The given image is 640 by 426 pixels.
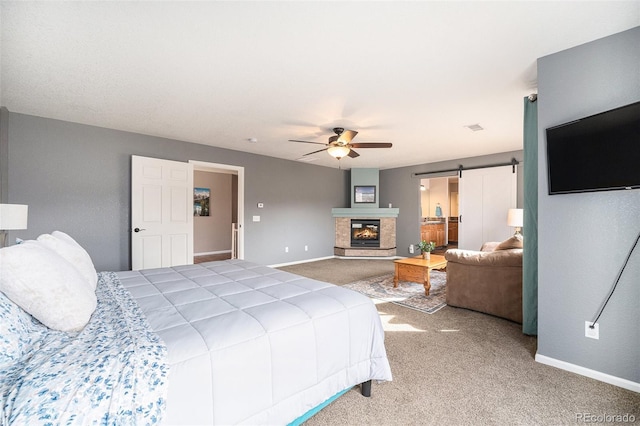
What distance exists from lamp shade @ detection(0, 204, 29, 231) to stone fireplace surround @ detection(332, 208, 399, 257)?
5820mm

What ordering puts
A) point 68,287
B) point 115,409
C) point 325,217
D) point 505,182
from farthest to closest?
1. point 325,217
2. point 505,182
3. point 68,287
4. point 115,409

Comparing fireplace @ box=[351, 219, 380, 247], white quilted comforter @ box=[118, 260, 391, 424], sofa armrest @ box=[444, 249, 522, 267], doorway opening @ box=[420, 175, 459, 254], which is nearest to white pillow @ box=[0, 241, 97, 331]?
white quilted comforter @ box=[118, 260, 391, 424]

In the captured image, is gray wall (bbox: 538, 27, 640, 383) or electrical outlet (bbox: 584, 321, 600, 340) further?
electrical outlet (bbox: 584, 321, 600, 340)

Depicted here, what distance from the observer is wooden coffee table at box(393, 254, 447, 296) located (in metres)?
3.93

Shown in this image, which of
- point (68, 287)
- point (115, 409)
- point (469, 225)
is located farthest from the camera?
point (469, 225)

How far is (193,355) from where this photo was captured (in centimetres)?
113

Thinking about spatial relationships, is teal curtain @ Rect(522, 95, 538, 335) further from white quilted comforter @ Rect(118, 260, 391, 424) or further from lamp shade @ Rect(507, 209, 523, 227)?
lamp shade @ Rect(507, 209, 523, 227)

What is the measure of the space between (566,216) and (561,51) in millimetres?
1285

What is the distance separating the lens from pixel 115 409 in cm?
91

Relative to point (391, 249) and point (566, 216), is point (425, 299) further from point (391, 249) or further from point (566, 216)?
point (391, 249)

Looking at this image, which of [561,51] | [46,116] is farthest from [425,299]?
[46,116]

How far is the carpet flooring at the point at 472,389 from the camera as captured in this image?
1.63m

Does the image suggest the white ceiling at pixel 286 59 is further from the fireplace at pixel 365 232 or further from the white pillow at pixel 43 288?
the fireplace at pixel 365 232

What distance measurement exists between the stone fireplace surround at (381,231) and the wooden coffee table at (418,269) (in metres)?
2.93
